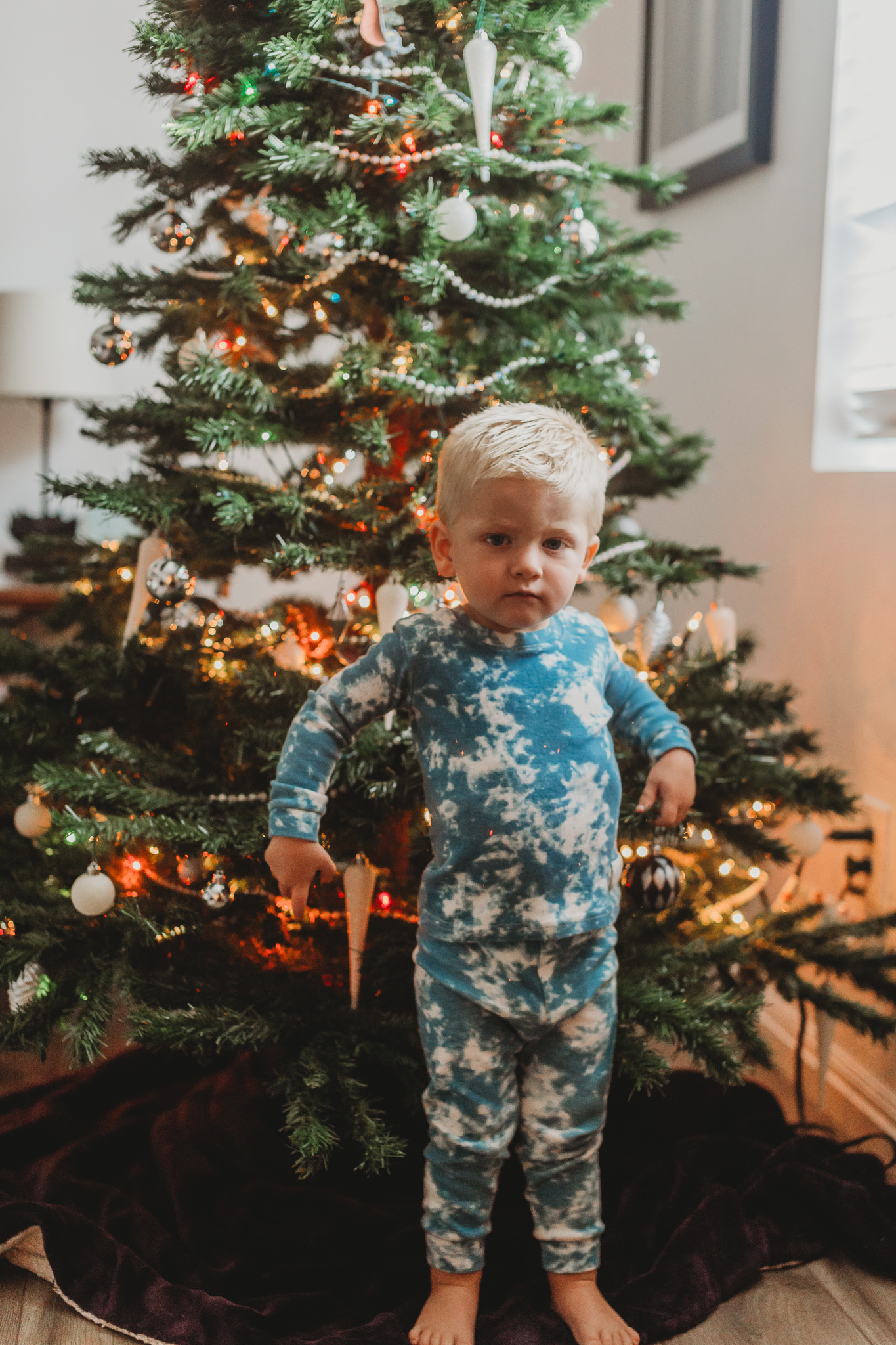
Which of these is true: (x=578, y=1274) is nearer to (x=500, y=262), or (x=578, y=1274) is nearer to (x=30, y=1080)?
(x=30, y=1080)

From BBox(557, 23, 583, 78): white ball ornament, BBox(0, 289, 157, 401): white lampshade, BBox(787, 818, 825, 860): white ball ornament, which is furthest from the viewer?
BBox(0, 289, 157, 401): white lampshade

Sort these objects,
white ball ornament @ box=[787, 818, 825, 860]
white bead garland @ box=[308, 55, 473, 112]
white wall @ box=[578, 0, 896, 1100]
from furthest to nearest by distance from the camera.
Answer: white wall @ box=[578, 0, 896, 1100]
white ball ornament @ box=[787, 818, 825, 860]
white bead garland @ box=[308, 55, 473, 112]

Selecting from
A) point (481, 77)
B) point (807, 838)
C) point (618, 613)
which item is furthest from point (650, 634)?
point (481, 77)

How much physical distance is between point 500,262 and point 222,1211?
111cm

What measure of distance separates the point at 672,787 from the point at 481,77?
0.73 metres

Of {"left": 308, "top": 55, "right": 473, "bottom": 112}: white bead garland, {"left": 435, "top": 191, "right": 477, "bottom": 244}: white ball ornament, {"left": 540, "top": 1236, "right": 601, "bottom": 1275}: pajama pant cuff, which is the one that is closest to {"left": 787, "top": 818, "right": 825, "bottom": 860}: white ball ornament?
{"left": 540, "top": 1236, "right": 601, "bottom": 1275}: pajama pant cuff

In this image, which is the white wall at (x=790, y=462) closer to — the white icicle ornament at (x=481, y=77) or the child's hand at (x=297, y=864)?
the white icicle ornament at (x=481, y=77)

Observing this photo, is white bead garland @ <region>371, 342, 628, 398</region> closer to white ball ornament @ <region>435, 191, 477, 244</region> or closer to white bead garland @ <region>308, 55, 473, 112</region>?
white ball ornament @ <region>435, 191, 477, 244</region>

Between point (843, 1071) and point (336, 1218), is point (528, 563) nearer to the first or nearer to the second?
point (336, 1218)

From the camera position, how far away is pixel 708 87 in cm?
174

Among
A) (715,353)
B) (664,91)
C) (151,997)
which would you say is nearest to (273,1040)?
(151,997)

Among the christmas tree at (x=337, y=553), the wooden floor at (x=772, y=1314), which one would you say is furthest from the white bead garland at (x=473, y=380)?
the wooden floor at (x=772, y=1314)

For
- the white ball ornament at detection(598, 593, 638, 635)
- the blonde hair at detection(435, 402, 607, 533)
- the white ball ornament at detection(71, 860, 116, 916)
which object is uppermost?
the blonde hair at detection(435, 402, 607, 533)

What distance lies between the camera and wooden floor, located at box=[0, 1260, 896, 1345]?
36.1 inches
